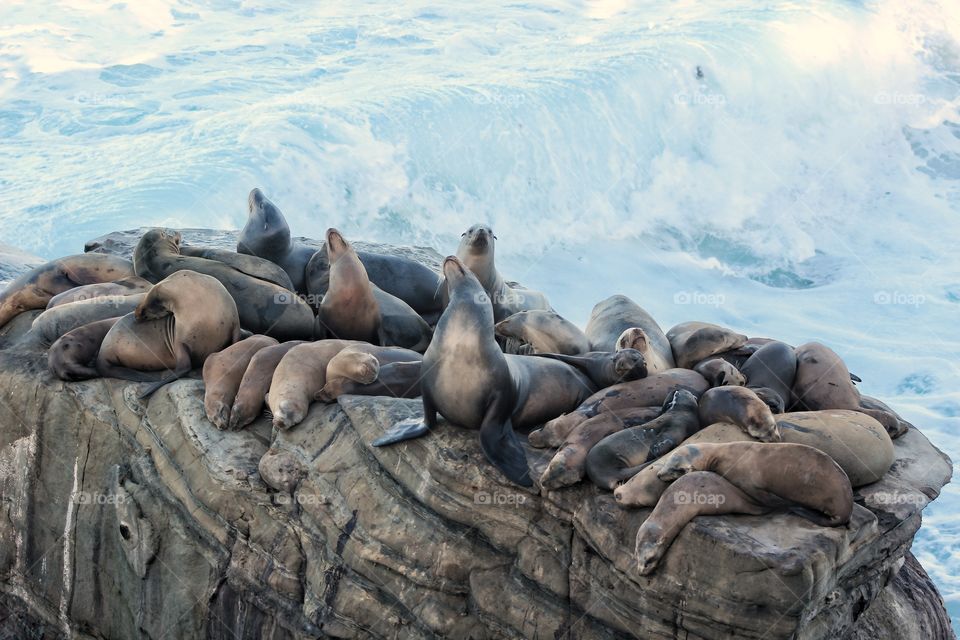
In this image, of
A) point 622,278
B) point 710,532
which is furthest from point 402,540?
point 622,278

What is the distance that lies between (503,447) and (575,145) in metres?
15.0

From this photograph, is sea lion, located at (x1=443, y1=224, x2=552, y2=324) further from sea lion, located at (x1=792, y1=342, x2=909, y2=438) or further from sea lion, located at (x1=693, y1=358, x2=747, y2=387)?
sea lion, located at (x1=792, y1=342, x2=909, y2=438)

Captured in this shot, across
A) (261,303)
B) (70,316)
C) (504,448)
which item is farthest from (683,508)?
(70,316)

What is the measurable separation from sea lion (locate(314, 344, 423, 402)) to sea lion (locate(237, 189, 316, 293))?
1906mm

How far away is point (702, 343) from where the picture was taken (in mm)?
6473

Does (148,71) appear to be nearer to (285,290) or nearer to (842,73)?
(842,73)

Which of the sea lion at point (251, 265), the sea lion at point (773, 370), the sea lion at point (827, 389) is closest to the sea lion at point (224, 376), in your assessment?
the sea lion at point (251, 265)

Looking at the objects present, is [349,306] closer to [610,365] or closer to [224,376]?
[224,376]

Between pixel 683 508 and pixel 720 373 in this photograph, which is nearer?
pixel 683 508

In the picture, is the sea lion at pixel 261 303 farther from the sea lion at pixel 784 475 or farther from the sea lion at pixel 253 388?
the sea lion at pixel 784 475

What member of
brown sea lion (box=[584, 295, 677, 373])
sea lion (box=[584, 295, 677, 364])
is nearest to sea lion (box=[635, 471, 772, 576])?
brown sea lion (box=[584, 295, 677, 373])

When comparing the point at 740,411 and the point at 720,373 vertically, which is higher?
the point at 740,411

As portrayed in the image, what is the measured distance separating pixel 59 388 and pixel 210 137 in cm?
1387

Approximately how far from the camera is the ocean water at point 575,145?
17.2 m
